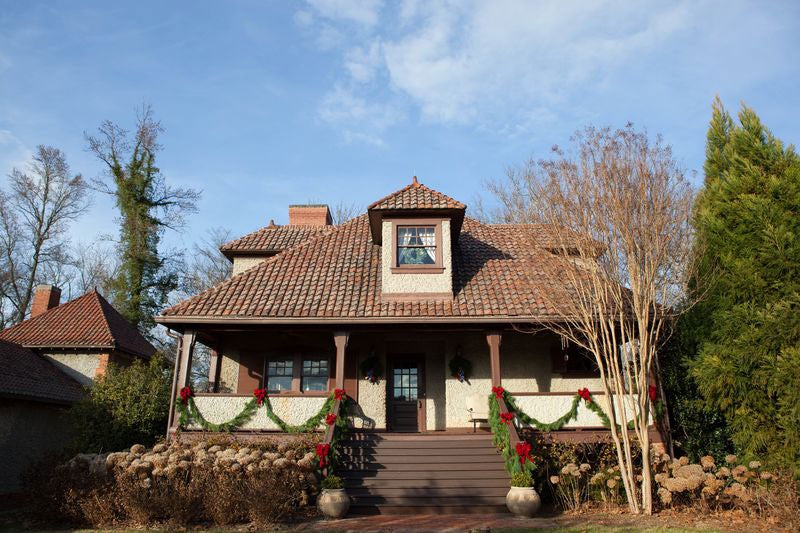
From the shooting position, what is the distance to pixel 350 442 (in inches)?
468

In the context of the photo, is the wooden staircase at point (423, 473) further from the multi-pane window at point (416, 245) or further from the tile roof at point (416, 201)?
the tile roof at point (416, 201)

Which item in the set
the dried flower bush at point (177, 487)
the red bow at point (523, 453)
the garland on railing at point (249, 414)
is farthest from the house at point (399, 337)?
the dried flower bush at point (177, 487)

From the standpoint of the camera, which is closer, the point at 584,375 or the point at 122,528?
the point at 122,528

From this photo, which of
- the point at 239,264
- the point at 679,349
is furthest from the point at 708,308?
the point at 239,264

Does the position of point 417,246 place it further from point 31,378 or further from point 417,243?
point 31,378

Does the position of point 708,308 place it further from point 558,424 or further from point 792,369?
point 558,424

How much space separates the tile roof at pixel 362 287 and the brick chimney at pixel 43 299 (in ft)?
39.6

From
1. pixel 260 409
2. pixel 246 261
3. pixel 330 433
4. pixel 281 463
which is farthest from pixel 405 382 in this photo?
pixel 246 261

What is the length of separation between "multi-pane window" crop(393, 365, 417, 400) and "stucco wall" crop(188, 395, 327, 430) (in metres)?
3.07

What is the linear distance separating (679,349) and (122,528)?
11551mm

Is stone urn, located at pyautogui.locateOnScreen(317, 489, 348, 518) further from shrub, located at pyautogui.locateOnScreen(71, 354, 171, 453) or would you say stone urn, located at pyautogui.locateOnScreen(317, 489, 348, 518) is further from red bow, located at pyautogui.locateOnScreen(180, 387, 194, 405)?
shrub, located at pyautogui.locateOnScreen(71, 354, 171, 453)

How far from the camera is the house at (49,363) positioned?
15.0 metres

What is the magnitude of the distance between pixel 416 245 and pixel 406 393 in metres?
4.04

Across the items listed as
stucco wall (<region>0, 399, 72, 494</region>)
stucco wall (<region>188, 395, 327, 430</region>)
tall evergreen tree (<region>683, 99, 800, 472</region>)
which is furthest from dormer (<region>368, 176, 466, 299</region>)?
stucco wall (<region>0, 399, 72, 494</region>)
